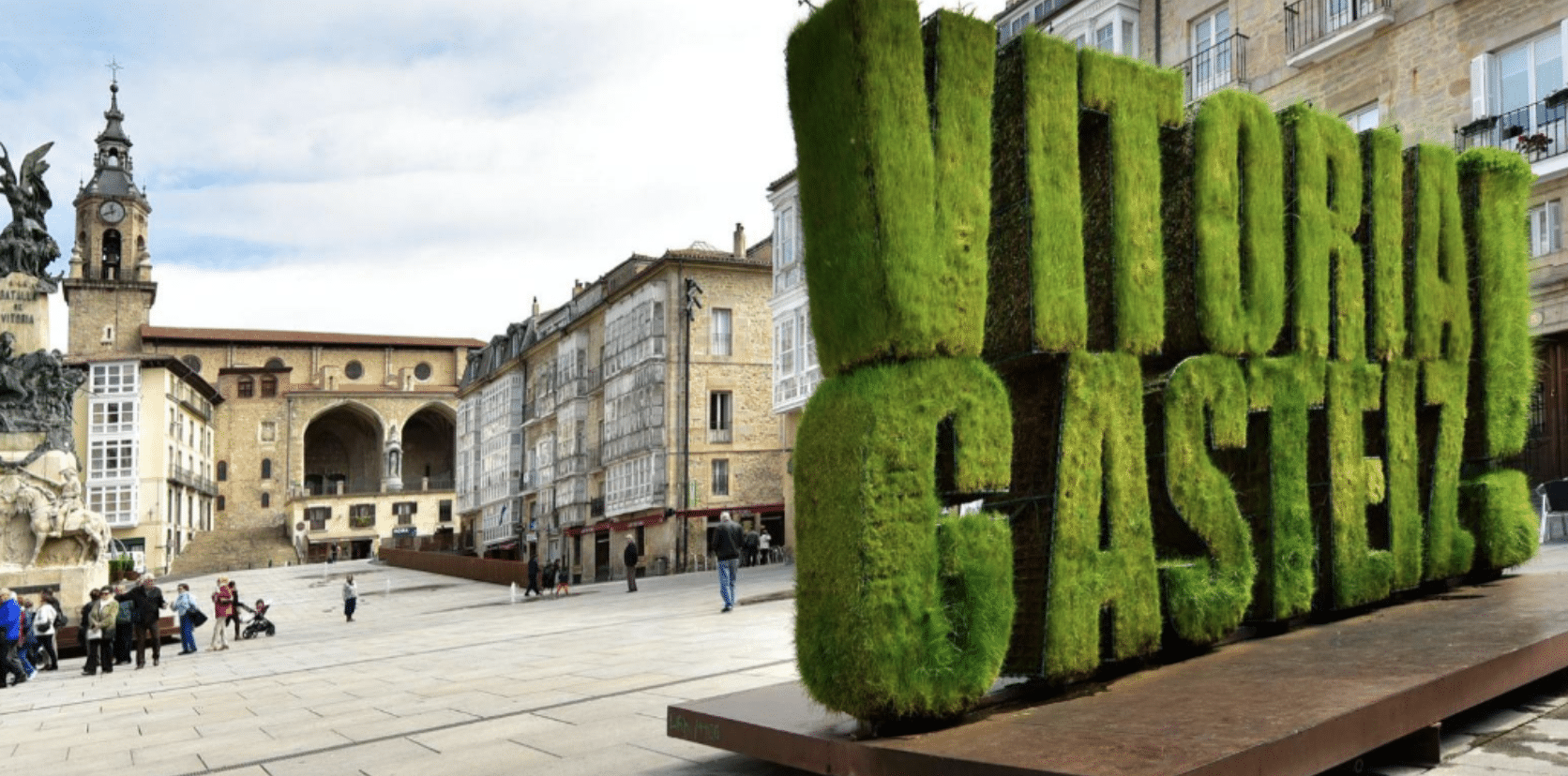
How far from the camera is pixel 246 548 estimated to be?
260 feet

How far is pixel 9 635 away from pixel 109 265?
85.1m

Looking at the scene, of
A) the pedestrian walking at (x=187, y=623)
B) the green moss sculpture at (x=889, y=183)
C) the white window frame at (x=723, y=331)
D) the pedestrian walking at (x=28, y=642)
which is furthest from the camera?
the white window frame at (x=723, y=331)

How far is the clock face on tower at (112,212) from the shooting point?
92.9 meters

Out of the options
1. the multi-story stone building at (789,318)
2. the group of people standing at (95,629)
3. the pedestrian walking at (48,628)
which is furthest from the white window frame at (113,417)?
the pedestrian walking at (48,628)

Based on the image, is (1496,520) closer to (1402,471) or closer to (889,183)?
(1402,471)

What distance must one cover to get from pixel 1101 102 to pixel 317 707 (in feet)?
31.7

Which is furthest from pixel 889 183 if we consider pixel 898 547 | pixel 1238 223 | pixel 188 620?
pixel 188 620

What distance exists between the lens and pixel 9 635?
20.3 metres

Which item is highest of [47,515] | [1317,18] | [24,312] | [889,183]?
[1317,18]

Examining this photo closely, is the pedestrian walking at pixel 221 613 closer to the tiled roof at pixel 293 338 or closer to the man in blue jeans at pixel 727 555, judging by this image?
the man in blue jeans at pixel 727 555

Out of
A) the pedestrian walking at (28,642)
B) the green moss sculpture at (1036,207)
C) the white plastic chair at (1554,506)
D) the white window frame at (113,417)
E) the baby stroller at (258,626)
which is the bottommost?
the baby stroller at (258,626)

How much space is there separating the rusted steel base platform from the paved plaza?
1.27 feet

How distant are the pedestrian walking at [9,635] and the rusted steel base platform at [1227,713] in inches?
670

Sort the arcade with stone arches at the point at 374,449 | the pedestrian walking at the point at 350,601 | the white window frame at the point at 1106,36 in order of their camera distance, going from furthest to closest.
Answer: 1. the arcade with stone arches at the point at 374,449
2. the pedestrian walking at the point at 350,601
3. the white window frame at the point at 1106,36
